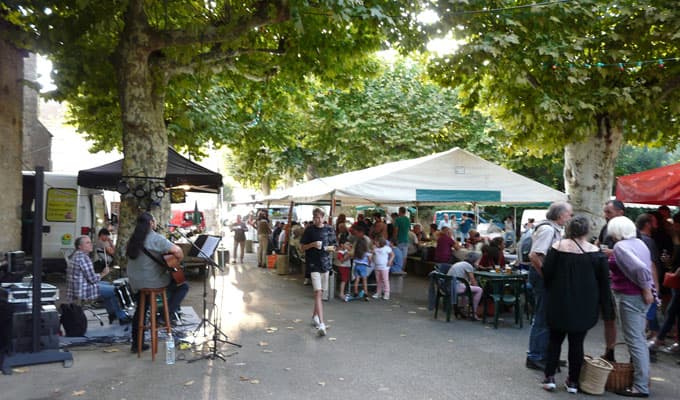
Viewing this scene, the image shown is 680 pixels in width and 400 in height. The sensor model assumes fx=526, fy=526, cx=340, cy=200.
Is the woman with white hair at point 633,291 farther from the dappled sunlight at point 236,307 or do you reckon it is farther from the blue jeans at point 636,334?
the dappled sunlight at point 236,307

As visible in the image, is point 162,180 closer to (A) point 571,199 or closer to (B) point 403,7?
(B) point 403,7

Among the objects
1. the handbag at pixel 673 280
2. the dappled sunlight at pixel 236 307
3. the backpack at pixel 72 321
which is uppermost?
the handbag at pixel 673 280

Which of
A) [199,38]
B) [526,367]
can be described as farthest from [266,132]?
[526,367]

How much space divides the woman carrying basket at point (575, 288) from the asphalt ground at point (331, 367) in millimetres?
622

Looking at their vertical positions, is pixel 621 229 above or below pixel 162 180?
below

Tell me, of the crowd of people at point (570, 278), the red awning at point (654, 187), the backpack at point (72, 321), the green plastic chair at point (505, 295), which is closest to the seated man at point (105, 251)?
the crowd of people at point (570, 278)

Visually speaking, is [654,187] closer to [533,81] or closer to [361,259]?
[533,81]

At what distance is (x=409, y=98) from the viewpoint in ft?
81.4

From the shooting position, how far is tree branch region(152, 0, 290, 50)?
8.53 m

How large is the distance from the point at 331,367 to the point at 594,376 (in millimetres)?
2689

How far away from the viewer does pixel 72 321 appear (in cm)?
709

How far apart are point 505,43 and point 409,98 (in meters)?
16.0

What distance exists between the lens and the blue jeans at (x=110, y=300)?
7537mm

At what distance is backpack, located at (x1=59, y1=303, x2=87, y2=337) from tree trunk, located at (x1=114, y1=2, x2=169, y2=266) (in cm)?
186
